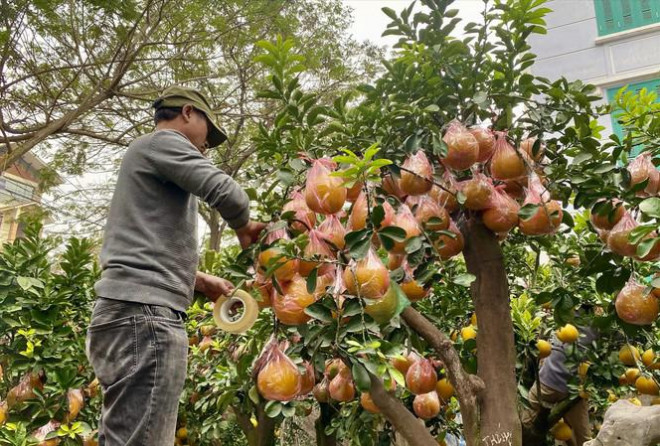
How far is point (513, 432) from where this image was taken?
1712mm

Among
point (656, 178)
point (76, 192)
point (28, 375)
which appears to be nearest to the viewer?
point (656, 178)

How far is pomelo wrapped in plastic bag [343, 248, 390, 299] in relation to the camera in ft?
4.13

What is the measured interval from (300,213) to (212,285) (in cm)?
53

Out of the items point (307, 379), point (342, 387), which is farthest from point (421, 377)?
point (307, 379)

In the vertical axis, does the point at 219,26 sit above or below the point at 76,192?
above

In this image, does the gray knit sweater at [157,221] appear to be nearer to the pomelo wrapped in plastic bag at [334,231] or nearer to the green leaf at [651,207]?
the pomelo wrapped in plastic bag at [334,231]

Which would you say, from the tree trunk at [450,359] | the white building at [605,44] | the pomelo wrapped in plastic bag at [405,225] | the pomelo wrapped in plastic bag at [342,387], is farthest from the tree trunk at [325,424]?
the white building at [605,44]

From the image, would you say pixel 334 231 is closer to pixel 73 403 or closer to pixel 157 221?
pixel 157 221

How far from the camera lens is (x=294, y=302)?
1.38m

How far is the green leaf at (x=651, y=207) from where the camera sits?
1.61 metres

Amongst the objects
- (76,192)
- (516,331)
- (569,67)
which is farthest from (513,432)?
(76,192)

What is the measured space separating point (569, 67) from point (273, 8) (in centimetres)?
527

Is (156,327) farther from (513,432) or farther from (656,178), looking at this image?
(656,178)

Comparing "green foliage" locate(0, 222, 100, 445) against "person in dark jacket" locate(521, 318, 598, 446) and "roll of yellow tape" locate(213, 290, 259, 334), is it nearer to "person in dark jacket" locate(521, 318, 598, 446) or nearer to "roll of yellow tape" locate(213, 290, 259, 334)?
"roll of yellow tape" locate(213, 290, 259, 334)
